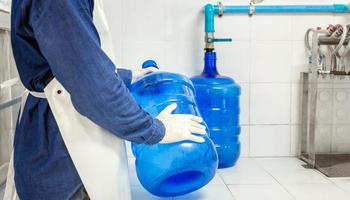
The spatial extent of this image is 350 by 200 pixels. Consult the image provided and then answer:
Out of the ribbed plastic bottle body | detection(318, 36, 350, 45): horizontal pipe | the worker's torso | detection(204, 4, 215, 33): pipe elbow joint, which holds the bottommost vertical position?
the ribbed plastic bottle body

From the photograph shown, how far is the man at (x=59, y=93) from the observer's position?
2.05ft

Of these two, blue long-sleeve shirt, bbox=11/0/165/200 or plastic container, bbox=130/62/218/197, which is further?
plastic container, bbox=130/62/218/197

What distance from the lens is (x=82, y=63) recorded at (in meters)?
0.63

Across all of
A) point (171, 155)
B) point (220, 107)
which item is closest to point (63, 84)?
point (171, 155)

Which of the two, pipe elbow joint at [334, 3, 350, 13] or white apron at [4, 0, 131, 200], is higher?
pipe elbow joint at [334, 3, 350, 13]

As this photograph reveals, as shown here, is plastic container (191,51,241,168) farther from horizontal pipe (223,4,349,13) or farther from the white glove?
the white glove

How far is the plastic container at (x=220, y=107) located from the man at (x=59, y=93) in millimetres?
1035

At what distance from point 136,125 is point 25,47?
250mm

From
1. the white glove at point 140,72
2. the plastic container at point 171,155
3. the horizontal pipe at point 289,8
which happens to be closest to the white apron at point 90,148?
the plastic container at point 171,155

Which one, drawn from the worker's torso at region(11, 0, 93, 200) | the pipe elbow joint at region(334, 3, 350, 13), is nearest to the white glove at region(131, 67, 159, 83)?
the worker's torso at region(11, 0, 93, 200)

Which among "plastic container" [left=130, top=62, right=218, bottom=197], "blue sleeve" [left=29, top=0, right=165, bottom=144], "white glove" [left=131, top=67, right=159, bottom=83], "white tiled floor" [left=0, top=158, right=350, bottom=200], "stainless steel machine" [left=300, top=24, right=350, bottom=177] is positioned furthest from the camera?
"stainless steel machine" [left=300, top=24, right=350, bottom=177]

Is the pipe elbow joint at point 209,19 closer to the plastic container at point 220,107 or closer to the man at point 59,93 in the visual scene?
the plastic container at point 220,107

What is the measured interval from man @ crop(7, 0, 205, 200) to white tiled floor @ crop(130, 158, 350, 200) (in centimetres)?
77

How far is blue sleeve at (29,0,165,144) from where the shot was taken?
62 cm
